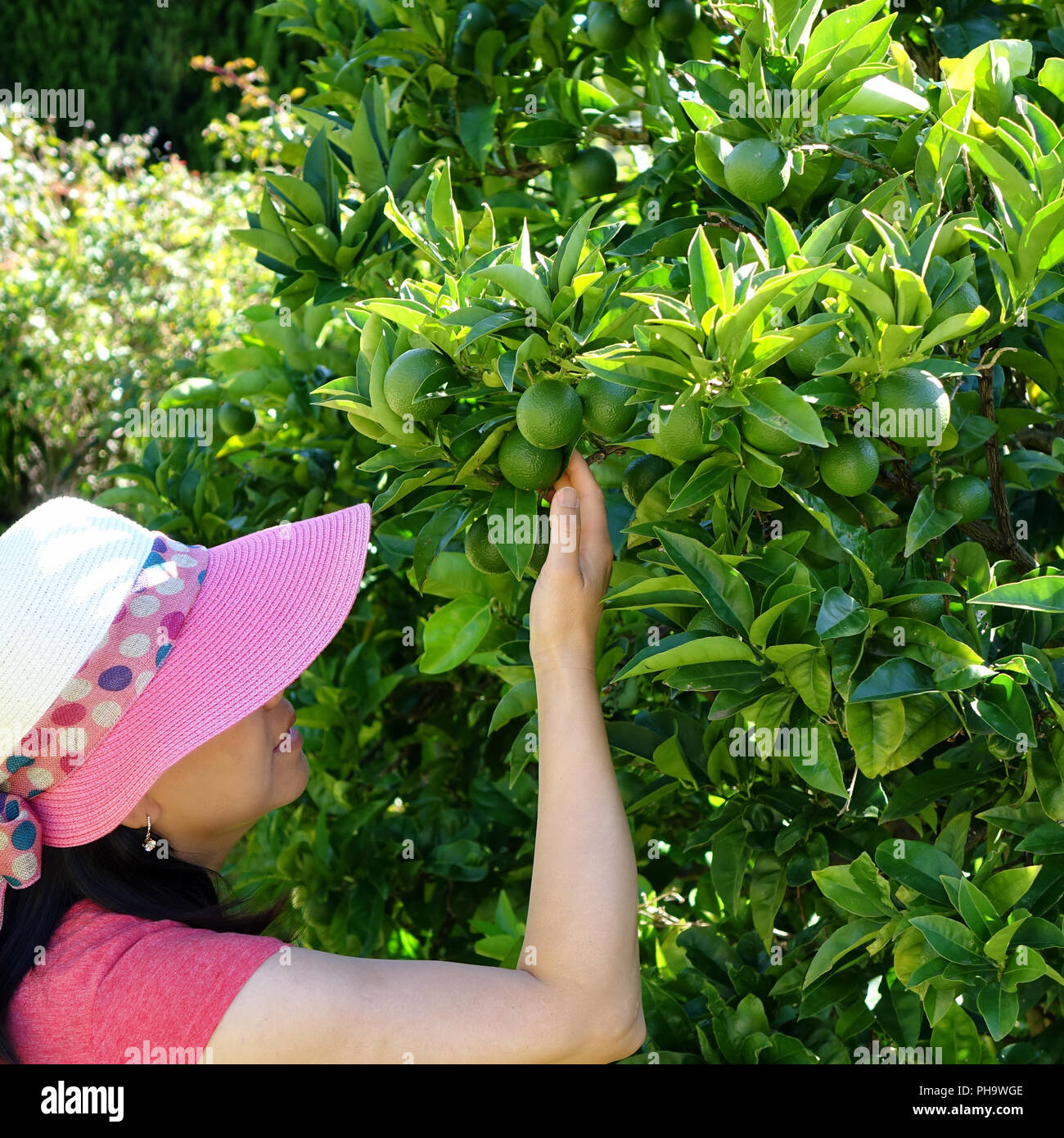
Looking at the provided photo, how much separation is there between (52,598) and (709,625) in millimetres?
587

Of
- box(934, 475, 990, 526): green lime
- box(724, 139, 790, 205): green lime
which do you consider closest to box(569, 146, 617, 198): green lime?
box(724, 139, 790, 205): green lime

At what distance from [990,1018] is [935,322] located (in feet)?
2.04

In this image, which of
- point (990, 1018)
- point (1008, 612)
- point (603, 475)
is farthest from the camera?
point (603, 475)

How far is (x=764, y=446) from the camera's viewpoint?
1007 millimetres

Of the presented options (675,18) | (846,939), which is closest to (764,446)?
(846,939)

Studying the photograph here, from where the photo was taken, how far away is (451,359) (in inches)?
44.0

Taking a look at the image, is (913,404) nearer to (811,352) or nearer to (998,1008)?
(811,352)

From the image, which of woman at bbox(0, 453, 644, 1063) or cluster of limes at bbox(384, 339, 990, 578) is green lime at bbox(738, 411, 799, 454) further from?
woman at bbox(0, 453, 644, 1063)

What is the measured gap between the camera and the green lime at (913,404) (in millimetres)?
1025

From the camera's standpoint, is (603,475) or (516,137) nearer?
(603,475)

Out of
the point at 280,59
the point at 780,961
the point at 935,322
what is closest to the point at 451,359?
the point at 935,322

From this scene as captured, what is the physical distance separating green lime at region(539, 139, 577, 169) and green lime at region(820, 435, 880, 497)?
2.60 ft

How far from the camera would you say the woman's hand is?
1.15 meters

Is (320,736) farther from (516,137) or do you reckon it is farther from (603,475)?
(516,137)
